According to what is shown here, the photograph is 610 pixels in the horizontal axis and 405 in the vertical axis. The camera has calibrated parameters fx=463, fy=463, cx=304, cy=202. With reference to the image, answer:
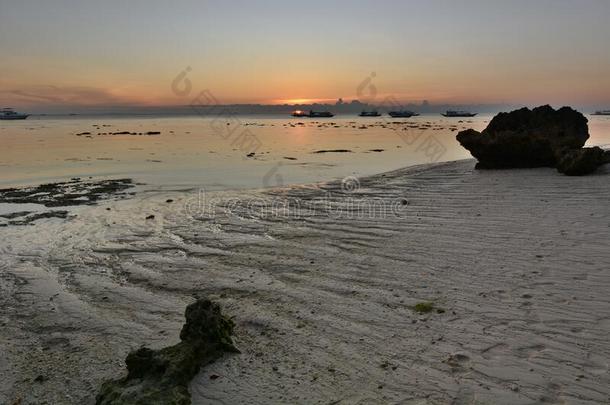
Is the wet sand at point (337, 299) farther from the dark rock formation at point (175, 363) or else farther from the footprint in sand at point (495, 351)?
the dark rock formation at point (175, 363)

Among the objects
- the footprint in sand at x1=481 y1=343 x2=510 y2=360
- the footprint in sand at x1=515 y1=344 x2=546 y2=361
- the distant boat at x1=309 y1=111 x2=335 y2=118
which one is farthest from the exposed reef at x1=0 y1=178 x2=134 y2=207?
the distant boat at x1=309 y1=111 x2=335 y2=118

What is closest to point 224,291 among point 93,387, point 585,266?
point 93,387

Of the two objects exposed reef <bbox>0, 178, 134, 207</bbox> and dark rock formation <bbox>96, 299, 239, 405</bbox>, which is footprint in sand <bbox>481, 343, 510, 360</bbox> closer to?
dark rock formation <bbox>96, 299, 239, 405</bbox>

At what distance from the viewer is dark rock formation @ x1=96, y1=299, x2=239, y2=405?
3467 millimetres

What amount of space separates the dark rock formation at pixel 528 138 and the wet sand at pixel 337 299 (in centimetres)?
506

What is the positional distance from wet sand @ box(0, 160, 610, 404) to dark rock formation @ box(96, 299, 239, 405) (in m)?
0.17

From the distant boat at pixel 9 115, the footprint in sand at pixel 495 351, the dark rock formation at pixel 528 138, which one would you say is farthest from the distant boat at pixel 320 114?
the footprint in sand at pixel 495 351

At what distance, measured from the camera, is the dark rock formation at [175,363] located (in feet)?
11.4

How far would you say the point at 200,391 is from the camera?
3.85 meters

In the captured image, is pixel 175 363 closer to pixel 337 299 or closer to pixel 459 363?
pixel 337 299

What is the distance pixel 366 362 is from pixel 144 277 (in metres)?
3.82

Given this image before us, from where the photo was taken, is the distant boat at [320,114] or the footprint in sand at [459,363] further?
the distant boat at [320,114]

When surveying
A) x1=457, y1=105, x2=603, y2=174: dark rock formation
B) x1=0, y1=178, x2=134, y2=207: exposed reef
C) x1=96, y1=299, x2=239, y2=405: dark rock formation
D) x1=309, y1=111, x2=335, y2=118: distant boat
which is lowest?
x1=96, y1=299, x2=239, y2=405: dark rock formation

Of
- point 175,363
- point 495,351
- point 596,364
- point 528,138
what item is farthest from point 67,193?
point 528,138
